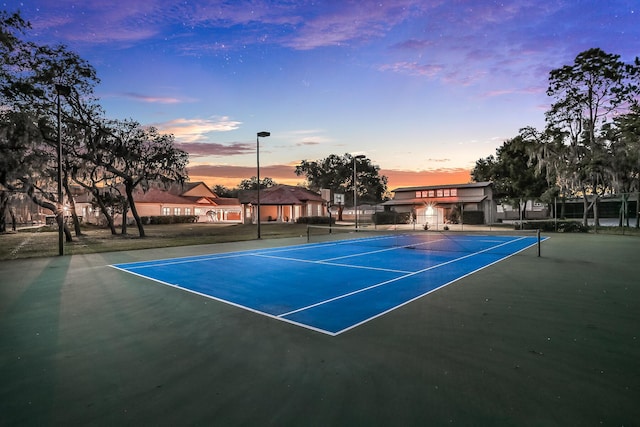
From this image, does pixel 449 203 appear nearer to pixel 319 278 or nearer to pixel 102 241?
pixel 102 241

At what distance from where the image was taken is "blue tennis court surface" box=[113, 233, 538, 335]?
21.8 ft

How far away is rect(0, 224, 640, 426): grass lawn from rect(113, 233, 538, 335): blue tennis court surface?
0.51 m

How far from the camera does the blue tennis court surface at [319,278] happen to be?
6.63m

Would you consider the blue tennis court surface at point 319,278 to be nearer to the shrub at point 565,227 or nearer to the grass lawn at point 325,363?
the grass lawn at point 325,363

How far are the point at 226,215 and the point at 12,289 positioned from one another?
176ft

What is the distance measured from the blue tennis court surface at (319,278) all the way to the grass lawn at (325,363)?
20.2 inches

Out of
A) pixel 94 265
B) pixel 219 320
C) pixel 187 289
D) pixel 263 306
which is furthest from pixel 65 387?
pixel 94 265

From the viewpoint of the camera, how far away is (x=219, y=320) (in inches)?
237

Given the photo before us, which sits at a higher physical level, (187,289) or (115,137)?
(115,137)

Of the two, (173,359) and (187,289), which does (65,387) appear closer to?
(173,359)

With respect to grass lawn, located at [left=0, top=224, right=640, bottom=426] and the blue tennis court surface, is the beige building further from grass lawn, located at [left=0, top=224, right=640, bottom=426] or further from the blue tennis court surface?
grass lawn, located at [left=0, top=224, right=640, bottom=426]

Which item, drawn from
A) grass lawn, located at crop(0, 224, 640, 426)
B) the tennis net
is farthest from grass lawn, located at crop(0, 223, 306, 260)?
grass lawn, located at crop(0, 224, 640, 426)

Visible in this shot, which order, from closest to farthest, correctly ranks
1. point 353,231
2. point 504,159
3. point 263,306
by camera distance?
point 263,306
point 353,231
point 504,159

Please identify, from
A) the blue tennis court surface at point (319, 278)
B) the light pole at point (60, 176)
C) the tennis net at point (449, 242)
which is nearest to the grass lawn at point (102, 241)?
the light pole at point (60, 176)
